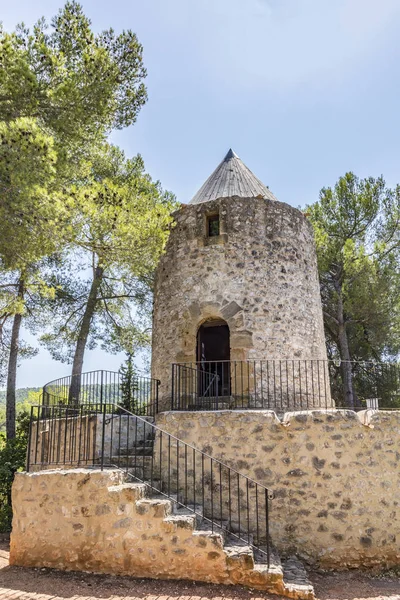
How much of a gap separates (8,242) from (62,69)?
11.7 ft

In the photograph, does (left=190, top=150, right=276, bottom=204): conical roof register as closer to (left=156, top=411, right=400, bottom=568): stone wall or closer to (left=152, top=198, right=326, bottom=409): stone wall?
(left=152, top=198, right=326, bottom=409): stone wall

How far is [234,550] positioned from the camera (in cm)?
542

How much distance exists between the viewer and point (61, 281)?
14.1 metres

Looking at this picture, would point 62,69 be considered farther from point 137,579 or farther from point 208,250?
point 137,579

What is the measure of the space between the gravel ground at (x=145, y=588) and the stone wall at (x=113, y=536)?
0.13 metres

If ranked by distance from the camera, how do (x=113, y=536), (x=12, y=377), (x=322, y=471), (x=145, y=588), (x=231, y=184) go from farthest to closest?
(x=12, y=377)
(x=231, y=184)
(x=322, y=471)
(x=113, y=536)
(x=145, y=588)

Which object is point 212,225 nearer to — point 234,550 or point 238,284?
point 238,284

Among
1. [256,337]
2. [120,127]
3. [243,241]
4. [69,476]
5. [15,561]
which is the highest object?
[120,127]

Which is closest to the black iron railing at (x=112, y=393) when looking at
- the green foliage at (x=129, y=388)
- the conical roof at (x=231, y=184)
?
the green foliage at (x=129, y=388)

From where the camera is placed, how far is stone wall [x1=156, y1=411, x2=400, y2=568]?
6.32 metres

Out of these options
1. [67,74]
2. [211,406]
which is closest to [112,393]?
[211,406]

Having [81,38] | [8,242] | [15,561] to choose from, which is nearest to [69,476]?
[15,561]

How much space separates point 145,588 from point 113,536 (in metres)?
0.73

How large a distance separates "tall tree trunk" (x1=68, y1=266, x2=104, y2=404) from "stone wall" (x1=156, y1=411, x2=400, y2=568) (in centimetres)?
630
